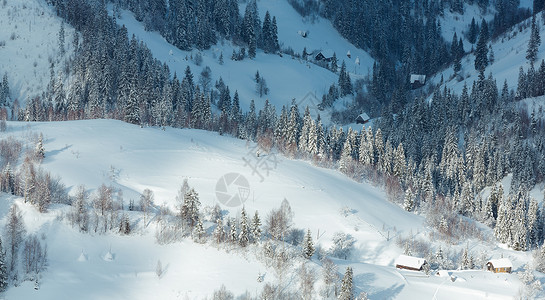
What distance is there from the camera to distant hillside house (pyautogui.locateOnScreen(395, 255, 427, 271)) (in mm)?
71062

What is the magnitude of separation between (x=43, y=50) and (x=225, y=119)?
49.5m

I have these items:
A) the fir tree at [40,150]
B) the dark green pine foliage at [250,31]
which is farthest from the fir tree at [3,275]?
the dark green pine foliage at [250,31]

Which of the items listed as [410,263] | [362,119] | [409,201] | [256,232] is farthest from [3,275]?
[362,119]

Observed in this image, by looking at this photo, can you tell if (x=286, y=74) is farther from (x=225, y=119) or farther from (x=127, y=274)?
(x=127, y=274)

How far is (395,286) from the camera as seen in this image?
2532 inches

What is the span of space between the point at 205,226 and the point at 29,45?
9038 cm

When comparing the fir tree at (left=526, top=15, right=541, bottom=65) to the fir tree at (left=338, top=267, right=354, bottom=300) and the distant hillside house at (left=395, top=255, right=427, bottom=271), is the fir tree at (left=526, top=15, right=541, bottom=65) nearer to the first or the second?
the distant hillside house at (left=395, top=255, right=427, bottom=271)

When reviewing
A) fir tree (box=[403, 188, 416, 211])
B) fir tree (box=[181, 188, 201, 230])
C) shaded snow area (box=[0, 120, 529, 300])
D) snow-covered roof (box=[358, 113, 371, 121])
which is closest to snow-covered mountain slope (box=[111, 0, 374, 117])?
snow-covered roof (box=[358, 113, 371, 121])

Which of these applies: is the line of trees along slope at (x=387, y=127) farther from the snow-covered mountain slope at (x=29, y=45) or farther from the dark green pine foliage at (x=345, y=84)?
the dark green pine foliage at (x=345, y=84)

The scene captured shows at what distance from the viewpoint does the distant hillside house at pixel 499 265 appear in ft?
241

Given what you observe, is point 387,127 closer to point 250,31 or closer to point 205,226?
point 250,31

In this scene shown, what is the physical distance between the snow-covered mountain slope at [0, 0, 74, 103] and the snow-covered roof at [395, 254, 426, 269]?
84.9 m

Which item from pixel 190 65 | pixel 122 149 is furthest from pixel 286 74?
pixel 122 149

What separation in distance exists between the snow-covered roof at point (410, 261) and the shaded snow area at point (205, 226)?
5.17 feet
